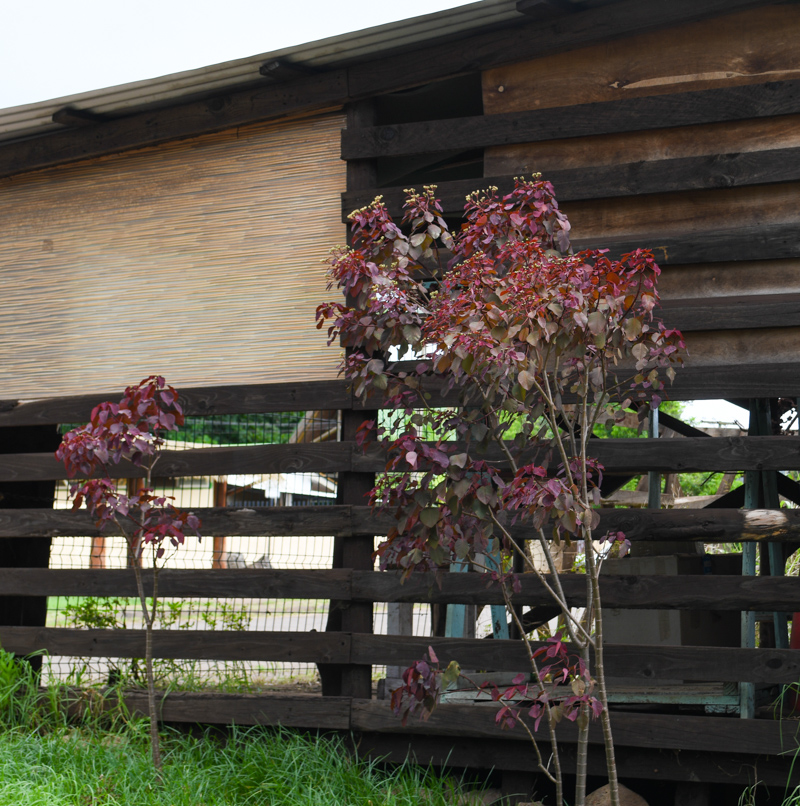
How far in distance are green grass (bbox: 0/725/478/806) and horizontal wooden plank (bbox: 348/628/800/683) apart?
562 mm

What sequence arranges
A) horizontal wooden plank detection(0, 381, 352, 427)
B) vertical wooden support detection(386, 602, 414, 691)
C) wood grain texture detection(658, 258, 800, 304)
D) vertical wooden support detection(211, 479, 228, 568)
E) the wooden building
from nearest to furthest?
the wooden building → wood grain texture detection(658, 258, 800, 304) → horizontal wooden plank detection(0, 381, 352, 427) → vertical wooden support detection(386, 602, 414, 691) → vertical wooden support detection(211, 479, 228, 568)

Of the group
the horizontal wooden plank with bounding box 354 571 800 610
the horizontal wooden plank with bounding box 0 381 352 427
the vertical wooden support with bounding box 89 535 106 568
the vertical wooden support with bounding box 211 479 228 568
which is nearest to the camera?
the horizontal wooden plank with bounding box 354 571 800 610

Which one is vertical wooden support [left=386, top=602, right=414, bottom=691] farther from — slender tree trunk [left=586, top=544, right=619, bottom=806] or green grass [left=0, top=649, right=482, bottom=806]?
slender tree trunk [left=586, top=544, right=619, bottom=806]

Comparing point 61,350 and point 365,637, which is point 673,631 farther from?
point 61,350

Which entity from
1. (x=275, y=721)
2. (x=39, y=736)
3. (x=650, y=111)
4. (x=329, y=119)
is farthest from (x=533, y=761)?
(x=329, y=119)

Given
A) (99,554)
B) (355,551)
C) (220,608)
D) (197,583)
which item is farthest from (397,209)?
(220,608)

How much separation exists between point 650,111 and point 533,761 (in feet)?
11.7

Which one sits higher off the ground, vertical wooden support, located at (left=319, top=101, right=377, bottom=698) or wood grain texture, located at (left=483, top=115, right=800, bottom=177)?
wood grain texture, located at (left=483, top=115, right=800, bottom=177)

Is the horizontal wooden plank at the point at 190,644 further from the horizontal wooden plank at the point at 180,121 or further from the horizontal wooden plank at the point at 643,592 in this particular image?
the horizontal wooden plank at the point at 180,121

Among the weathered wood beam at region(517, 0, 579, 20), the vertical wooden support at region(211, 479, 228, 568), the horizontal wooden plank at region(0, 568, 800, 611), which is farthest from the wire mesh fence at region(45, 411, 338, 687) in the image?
the weathered wood beam at region(517, 0, 579, 20)

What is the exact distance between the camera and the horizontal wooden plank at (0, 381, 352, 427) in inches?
193

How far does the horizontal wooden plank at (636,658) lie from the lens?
13.4 ft

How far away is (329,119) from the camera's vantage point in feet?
17.1

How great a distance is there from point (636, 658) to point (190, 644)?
101 inches
